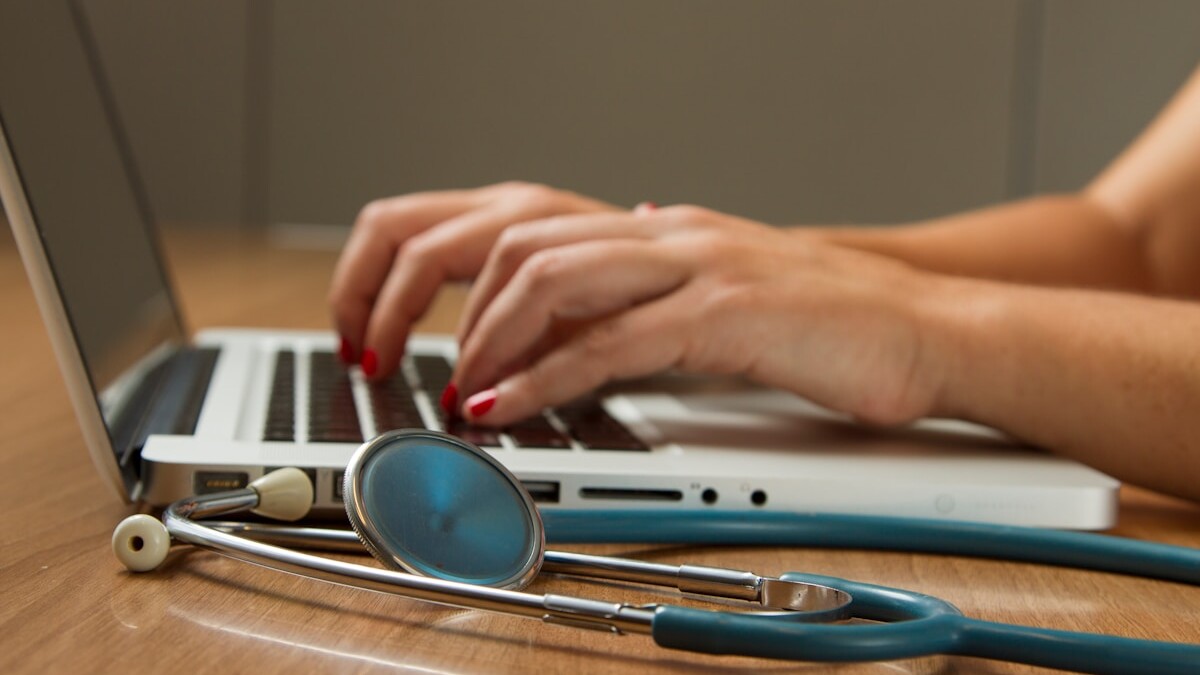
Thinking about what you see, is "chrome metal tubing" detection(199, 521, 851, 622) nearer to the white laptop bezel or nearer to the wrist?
the white laptop bezel

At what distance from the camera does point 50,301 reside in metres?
0.46

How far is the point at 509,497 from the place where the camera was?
0.42m

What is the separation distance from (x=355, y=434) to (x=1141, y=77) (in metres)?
2.84

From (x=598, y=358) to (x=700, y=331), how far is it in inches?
2.1

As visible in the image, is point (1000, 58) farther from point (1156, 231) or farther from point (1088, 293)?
point (1088, 293)

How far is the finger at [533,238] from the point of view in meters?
0.68

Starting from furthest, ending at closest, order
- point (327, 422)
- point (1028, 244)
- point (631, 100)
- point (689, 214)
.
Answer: point (631, 100)
point (1028, 244)
point (689, 214)
point (327, 422)

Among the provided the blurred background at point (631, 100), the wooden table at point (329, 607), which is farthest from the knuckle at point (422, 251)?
the blurred background at point (631, 100)

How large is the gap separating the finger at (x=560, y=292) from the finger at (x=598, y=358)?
14mm

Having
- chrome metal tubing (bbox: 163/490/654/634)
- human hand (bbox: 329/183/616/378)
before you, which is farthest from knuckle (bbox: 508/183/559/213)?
chrome metal tubing (bbox: 163/490/654/634)

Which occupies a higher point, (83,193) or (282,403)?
(83,193)

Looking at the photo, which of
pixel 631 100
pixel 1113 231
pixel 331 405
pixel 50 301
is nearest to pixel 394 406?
pixel 331 405

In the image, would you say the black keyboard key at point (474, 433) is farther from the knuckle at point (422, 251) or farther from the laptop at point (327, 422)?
the knuckle at point (422, 251)

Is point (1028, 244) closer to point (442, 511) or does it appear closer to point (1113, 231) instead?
point (1113, 231)
